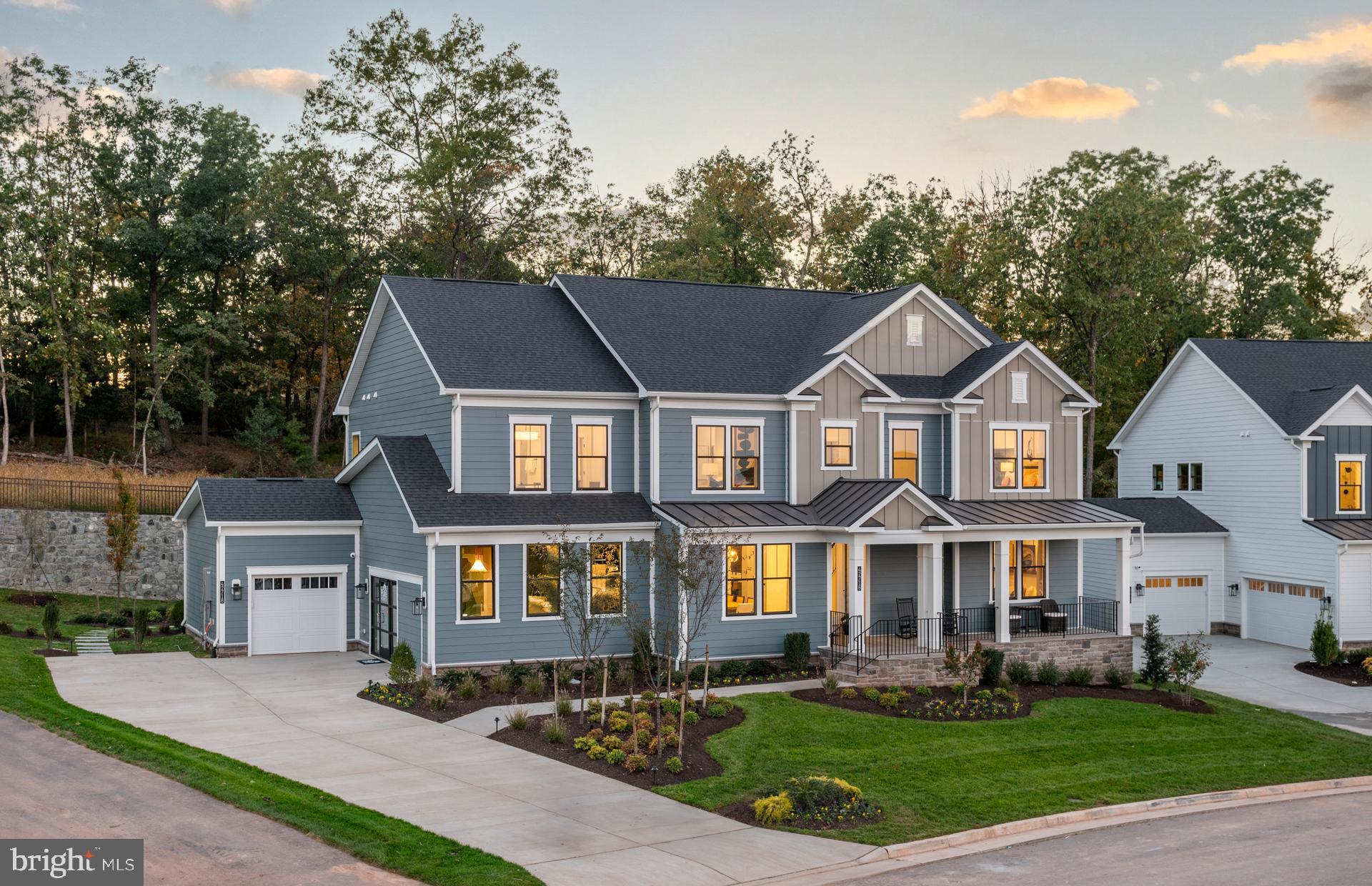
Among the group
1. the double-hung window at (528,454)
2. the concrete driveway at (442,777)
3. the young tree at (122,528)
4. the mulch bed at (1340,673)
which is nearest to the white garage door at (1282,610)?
the mulch bed at (1340,673)

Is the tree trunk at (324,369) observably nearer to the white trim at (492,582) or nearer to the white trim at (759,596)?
the white trim at (492,582)

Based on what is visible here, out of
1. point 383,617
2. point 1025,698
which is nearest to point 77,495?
point 383,617

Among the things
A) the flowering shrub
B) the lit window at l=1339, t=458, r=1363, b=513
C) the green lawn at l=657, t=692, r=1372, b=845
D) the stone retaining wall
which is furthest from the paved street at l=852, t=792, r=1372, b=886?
the stone retaining wall

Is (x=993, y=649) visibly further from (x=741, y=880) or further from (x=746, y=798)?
(x=741, y=880)

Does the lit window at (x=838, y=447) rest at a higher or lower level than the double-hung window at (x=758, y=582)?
higher

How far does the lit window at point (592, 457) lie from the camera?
26656 mm

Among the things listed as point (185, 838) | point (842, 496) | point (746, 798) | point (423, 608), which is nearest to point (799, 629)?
point (842, 496)

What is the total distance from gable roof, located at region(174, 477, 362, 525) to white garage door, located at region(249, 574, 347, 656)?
55.4 inches

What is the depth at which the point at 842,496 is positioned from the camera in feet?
88.5

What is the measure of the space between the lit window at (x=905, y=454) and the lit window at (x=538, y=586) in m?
9.04

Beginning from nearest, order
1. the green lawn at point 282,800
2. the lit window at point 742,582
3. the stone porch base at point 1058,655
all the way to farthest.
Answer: the green lawn at point 282,800 < the stone porch base at point 1058,655 < the lit window at point 742,582

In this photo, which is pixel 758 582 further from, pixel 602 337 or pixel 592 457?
pixel 602 337

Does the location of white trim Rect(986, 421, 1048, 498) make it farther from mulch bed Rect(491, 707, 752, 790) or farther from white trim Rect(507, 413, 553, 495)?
mulch bed Rect(491, 707, 752, 790)

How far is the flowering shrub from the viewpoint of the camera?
2181cm
